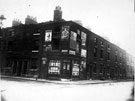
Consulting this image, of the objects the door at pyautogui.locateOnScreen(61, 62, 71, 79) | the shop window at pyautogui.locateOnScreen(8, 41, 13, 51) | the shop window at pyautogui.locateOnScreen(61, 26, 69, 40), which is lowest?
the door at pyautogui.locateOnScreen(61, 62, 71, 79)

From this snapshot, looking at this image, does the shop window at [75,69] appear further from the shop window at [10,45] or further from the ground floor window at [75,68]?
the shop window at [10,45]

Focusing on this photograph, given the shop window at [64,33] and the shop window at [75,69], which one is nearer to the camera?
the shop window at [64,33]

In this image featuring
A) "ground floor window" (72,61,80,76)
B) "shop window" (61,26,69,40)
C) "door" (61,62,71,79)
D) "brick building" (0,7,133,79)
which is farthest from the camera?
"ground floor window" (72,61,80,76)

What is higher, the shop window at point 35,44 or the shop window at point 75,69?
the shop window at point 35,44

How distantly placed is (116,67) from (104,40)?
0.82 m

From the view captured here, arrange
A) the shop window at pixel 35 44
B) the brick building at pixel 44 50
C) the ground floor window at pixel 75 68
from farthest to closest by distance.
Answer: the ground floor window at pixel 75 68 → the shop window at pixel 35 44 → the brick building at pixel 44 50

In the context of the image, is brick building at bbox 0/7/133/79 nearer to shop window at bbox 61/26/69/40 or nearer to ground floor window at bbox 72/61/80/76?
shop window at bbox 61/26/69/40

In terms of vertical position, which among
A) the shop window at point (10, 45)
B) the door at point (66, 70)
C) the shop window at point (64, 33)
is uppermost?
the shop window at point (64, 33)

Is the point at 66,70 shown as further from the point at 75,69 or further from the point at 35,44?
the point at 35,44

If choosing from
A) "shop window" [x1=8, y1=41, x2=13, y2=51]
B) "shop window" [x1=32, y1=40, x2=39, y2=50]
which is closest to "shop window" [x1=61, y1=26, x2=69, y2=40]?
"shop window" [x1=32, y1=40, x2=39, y2=50]

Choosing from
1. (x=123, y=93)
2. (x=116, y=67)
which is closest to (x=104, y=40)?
(x=116, y=67)

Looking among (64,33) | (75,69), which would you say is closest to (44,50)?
(64,33)

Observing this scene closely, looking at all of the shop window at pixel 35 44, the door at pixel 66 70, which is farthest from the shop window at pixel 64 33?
the door at pixel 66 70

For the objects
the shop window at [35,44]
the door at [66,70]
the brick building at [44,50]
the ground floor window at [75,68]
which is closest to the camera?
the brick building at [44,50]
